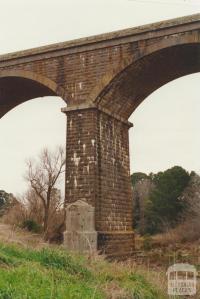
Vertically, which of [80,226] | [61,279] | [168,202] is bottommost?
[61,279]

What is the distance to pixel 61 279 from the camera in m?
5.40

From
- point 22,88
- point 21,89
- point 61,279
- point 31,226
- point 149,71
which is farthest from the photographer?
point 31,226

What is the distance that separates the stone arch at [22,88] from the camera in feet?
51.1

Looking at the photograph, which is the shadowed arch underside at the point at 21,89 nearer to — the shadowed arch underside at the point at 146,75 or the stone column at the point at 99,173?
the stone column at the point at 99,173

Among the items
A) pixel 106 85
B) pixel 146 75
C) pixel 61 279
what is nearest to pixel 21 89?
pixel 106 85

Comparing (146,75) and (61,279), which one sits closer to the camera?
(61,279)

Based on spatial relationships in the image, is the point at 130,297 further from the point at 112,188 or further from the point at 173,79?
the point at 173,79

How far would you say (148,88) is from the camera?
16312 millimetres

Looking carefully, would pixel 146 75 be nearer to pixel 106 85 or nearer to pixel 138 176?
pixel 106 85

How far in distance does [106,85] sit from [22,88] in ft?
14.5

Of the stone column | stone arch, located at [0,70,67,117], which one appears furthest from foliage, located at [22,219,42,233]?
the stone column

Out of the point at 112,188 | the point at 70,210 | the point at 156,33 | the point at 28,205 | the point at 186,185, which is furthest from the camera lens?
the point at 186,185

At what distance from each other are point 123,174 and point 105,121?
2.18 m

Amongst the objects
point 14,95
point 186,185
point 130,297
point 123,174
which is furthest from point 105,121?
point 186,185
